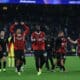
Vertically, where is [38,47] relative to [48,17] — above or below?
below

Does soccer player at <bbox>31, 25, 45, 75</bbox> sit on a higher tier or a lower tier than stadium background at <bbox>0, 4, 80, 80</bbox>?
lower

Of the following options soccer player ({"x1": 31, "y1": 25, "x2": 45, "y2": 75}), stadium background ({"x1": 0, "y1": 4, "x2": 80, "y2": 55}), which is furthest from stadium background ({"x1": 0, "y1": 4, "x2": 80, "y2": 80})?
soccer player ({"x1": 31, "y1": 25, "x2": 45, "y2": 75})

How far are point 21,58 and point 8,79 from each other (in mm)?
2417

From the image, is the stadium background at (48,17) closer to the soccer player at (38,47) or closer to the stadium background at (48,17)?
the stadium background at (48,17)

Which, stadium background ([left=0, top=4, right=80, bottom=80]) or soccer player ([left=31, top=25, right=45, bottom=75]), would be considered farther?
stadium background ([left=0, top=4, right=80, bottom=80])

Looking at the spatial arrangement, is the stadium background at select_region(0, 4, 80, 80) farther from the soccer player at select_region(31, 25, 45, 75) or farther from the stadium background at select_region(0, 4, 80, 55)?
the soccer player at select_region(31, 25, 45, 75)

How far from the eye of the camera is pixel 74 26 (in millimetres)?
43562

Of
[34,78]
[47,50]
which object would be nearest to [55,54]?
[47,50]

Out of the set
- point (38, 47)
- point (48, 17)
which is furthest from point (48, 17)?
point (38, 47)

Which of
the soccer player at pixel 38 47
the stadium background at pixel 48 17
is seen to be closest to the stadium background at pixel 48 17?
the stadium background at pixel 48 17

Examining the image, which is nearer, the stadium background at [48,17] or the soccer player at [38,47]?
the soccer player at [38,47]

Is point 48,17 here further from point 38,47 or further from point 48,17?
point 38,47

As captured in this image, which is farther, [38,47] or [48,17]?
[48,17]

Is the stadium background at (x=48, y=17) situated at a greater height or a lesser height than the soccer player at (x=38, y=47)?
greater
